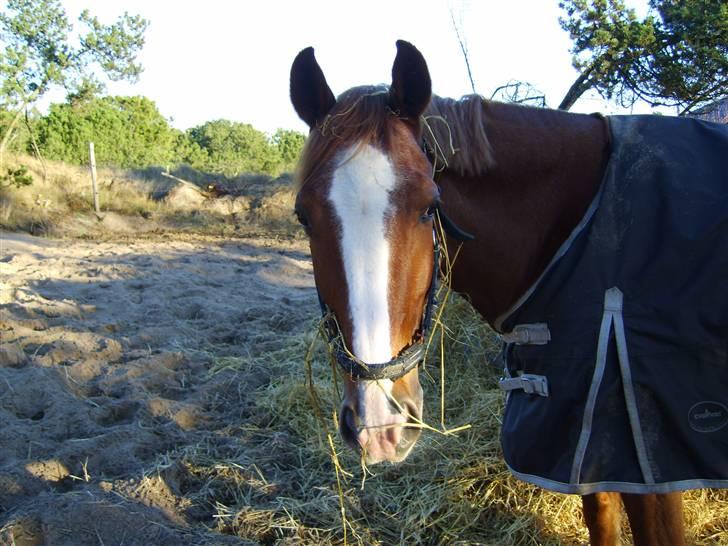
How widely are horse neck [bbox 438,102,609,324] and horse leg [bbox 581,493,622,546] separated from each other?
791 millimetres

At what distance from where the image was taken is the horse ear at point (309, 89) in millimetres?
1514

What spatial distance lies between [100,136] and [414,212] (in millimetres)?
23793

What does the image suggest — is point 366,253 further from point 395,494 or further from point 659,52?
point 659,52

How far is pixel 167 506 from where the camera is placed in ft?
8.02

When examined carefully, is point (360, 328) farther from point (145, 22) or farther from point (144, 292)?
point (145, 22)

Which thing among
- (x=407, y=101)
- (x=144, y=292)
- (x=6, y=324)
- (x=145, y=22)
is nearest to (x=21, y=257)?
(x=144, y=292)

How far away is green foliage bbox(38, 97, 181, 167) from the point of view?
19625 millimetres

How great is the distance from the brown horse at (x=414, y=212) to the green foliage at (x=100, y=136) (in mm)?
18082

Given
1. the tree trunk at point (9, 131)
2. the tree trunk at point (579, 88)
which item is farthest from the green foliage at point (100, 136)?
the tree trunk at point (579, 88)

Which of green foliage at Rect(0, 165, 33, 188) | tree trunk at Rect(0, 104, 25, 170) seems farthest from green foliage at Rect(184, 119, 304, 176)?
green foliage at Rect(0, 165, 33, 188)

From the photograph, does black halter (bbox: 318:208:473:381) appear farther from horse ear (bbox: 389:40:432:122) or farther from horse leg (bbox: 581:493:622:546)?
horse leg (bbox: 581:493:622:546)

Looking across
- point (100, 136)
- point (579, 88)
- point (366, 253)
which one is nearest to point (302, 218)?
point (366, 253)

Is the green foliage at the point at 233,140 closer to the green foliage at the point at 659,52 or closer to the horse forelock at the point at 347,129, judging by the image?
the green foliage at the point at 659,52

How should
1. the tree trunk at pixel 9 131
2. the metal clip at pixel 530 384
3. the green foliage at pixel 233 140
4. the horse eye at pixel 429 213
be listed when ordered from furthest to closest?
1. the green foliage at pixel 233 140
2. the tree trunk at pixel 9 131
3. the metal clip at pixel 530 384
4. the horse eye at pixel 429 213
